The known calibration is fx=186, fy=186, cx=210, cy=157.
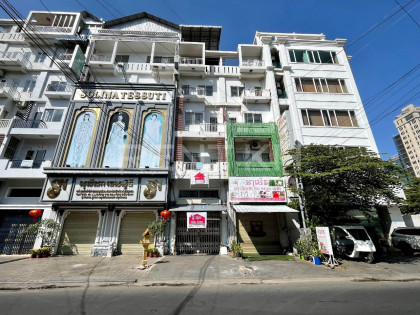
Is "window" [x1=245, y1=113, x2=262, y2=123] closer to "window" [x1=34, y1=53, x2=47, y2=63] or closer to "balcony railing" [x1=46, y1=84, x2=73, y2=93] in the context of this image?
"balcony railing" [x1=46, y1=84, x2=73, y2=93]

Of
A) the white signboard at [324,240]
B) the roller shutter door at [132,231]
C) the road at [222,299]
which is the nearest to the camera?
the road at [222,299]

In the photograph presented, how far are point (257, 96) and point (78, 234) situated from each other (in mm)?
19628

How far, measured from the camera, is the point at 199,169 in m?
15.7

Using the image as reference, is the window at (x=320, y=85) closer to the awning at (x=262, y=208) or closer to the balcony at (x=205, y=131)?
the balcony at (x=205, y=131)

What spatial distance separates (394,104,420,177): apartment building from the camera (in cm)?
10212

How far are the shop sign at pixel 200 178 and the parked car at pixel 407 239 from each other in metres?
14.5

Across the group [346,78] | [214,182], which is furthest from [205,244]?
[346,78]

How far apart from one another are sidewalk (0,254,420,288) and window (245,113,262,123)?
12.6 m

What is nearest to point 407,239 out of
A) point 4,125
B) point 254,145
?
point 254,145

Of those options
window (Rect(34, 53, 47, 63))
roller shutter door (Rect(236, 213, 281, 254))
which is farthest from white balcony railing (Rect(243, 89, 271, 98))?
window (Rect(34, 53, 47, 63))

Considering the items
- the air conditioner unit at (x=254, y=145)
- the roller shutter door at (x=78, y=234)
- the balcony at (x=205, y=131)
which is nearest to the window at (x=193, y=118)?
the balcony at (x=205, y=131)

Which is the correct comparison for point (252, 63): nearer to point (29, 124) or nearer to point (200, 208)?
point (200, 208)

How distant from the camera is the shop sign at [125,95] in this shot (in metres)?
16.9

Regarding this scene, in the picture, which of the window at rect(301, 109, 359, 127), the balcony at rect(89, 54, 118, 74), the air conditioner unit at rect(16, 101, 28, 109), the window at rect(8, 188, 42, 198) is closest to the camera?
the window at rect(8, 188, 42, 198)
